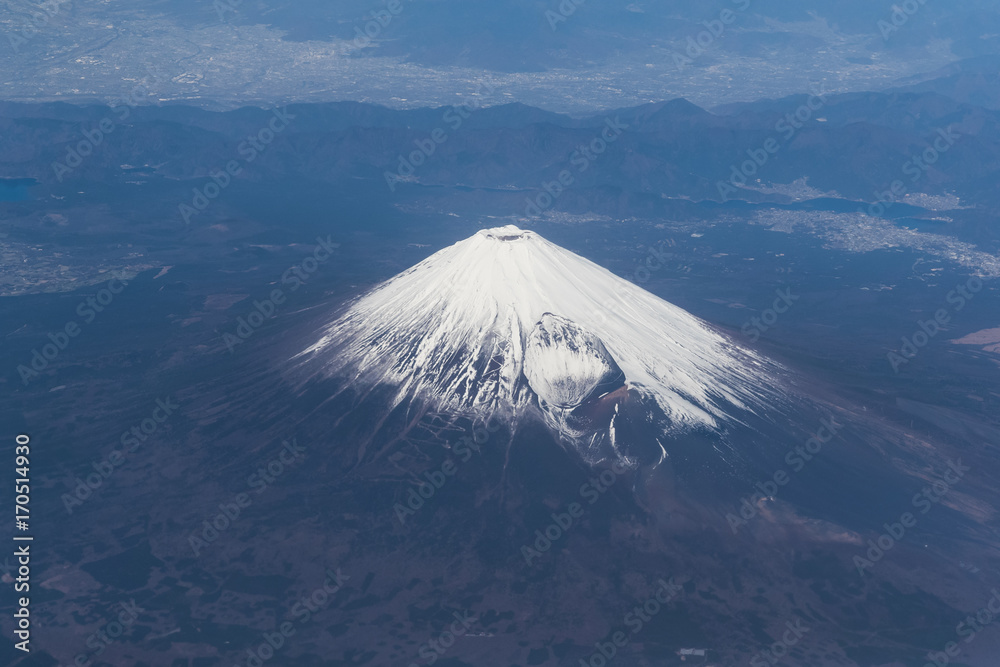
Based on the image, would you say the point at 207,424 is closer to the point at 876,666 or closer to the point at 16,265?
the point at 876,666

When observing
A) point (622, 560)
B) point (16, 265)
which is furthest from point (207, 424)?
point (16, 265)

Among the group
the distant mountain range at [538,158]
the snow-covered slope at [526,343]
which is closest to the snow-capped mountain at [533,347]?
the snow-covered slope at [526,343]

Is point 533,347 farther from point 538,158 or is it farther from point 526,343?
point 538,158

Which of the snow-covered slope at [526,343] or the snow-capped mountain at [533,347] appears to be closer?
the snow-capped mountain at [533,347]

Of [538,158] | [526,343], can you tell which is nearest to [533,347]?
[526,343]

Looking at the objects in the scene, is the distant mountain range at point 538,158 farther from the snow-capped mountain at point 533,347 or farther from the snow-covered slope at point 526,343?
the snow-capped mountain at point 533,347

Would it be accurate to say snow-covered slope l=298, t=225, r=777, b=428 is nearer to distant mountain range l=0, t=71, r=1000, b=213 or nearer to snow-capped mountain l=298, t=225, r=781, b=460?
snow-capped mountain l=298, t=225, r=781, b=460
